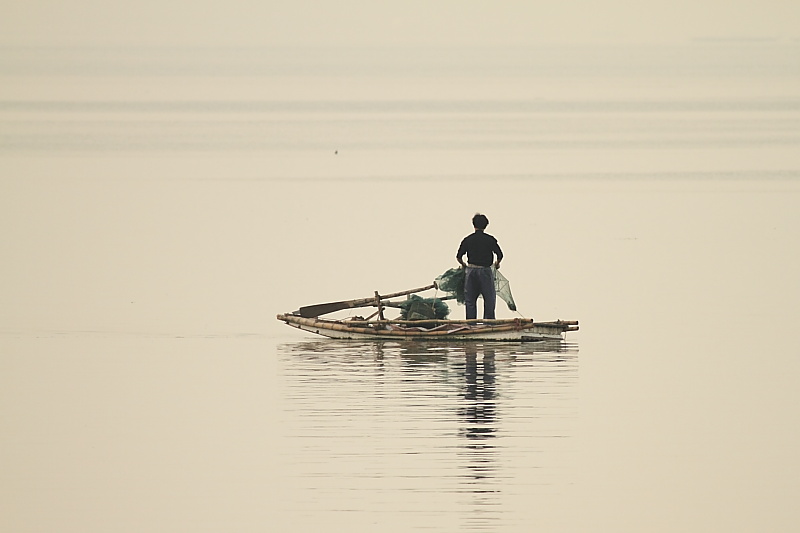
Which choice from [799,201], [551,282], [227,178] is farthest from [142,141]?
[551,282]

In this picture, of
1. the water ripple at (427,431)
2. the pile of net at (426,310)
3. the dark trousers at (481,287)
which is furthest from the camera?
the dark trousers at (481,287)

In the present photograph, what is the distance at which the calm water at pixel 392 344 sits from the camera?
12.9 metres

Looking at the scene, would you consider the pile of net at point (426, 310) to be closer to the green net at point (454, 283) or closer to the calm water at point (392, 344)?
the green net at point (454, 283)

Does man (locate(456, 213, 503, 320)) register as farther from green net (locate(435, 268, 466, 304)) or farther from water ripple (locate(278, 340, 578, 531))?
water ripple (locate(278, 340, 578, 531))

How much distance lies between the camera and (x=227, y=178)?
4725 centimetres

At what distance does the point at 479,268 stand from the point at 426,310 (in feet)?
2.71

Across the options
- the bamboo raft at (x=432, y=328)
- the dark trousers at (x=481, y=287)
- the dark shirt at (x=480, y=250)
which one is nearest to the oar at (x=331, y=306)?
the bamboo raft at (x=432, y=328)

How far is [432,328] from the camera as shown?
20.8 metres

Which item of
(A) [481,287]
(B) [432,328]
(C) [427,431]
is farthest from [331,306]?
(C) [427,431]

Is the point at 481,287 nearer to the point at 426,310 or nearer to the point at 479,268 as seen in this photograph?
the point at 479,268

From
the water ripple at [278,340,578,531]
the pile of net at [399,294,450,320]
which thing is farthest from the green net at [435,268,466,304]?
the water ripple at [278,340,578,531]

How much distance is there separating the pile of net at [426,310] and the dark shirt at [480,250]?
0.65 meters

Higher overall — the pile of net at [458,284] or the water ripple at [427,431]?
the pile of net at [458,284]

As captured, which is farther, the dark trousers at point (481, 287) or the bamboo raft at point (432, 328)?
the dark trousers at point (481, 287)
